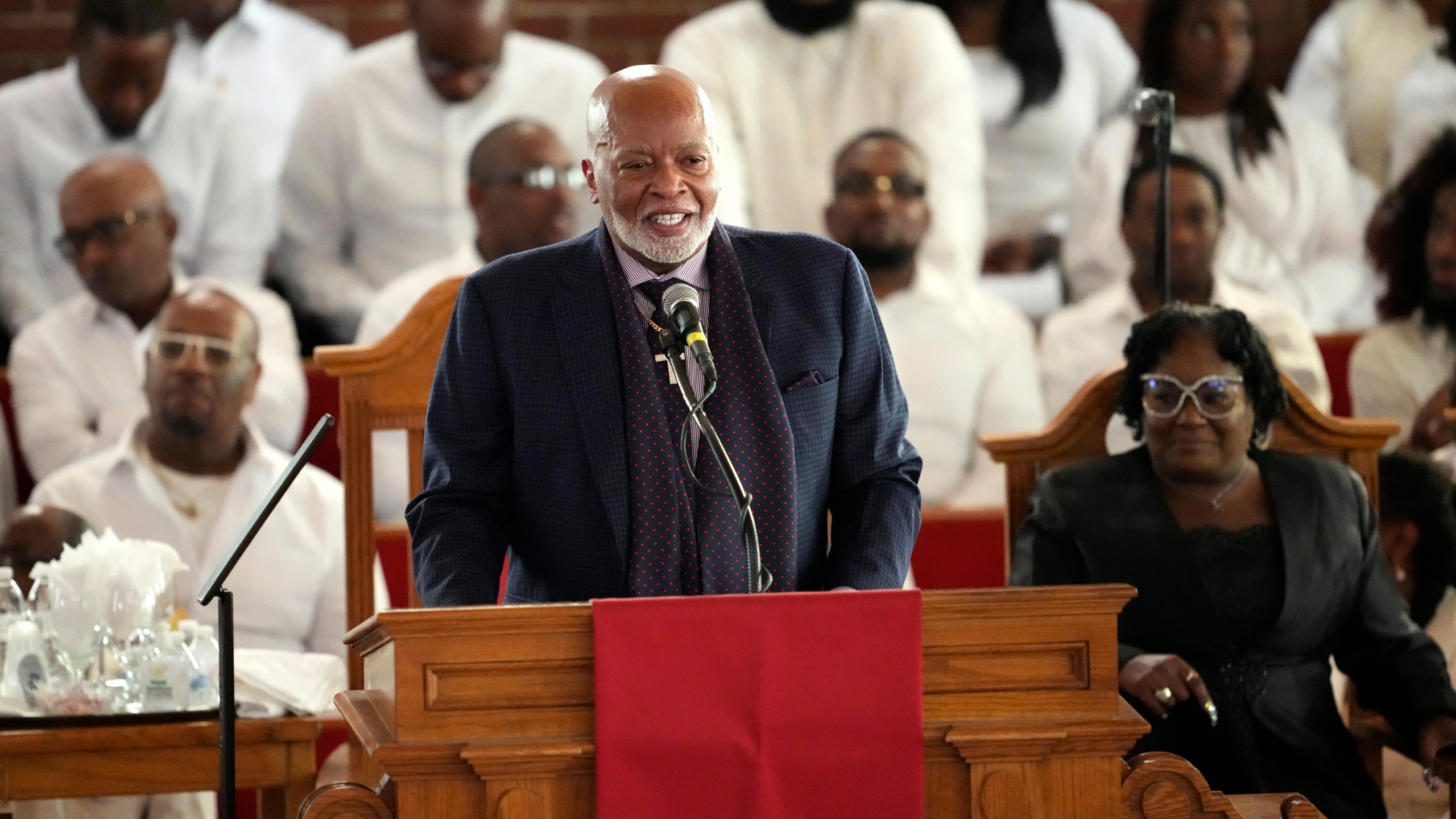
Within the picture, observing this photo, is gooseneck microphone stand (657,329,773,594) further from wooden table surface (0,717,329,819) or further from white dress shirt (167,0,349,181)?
white dress shirt (167,0,349,181)

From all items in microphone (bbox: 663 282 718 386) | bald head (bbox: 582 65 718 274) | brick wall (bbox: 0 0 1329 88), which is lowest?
microphone (bbox: 663 282 718 386)

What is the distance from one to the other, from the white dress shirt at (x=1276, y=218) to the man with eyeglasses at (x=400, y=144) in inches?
57.6

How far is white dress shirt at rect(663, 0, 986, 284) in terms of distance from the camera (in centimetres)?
527

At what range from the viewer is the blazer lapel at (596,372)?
7.45 ft

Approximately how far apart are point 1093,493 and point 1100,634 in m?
1.13

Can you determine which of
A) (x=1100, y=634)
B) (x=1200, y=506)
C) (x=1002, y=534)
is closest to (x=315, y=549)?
(x=1002, y=534)

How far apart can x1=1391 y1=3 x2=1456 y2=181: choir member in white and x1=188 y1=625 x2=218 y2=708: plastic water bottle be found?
3840mm

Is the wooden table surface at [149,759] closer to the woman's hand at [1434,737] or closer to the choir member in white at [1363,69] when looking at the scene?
the woman's hand at [1434,737]

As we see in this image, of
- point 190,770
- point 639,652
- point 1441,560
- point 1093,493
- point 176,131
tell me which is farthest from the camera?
point 176,131

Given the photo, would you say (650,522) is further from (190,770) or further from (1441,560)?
(1441,560)

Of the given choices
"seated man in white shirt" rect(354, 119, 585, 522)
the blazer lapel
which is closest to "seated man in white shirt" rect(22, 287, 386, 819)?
"seated man in white shirt" rect(354, 119, 585, 522)

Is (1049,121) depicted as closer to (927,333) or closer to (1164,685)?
(927,333)

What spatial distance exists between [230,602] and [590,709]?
20.6 inches

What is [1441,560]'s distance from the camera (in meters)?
3.61
